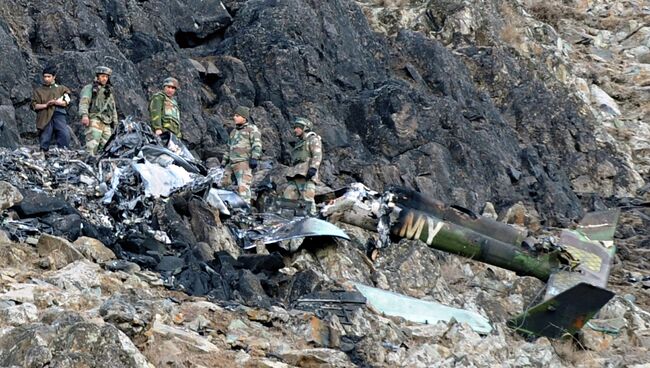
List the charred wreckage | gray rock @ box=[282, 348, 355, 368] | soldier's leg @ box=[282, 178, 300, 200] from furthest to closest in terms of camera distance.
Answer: soldier's leg @ box=[282, 178, 300, 200], the charred wreckage, gray rock @ box=[282, 348, 355, 368]

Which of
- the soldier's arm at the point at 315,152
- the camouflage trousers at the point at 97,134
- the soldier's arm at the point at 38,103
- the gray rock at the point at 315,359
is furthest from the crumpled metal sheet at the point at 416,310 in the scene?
the soldier's arm at the point at 38,103

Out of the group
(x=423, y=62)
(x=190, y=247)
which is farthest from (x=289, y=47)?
(x=190, y=247)

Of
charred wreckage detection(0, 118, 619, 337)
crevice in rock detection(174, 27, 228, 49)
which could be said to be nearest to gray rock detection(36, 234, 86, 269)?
charred wreckage detection(0, 118, 619, 337)

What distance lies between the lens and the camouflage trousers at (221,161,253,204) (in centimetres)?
1509

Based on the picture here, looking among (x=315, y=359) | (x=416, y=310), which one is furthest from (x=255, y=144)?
(x=315, y=359)

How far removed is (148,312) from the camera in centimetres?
900

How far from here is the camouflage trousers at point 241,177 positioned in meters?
15.1

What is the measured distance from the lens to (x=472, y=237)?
14.9 meters

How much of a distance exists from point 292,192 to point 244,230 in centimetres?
144

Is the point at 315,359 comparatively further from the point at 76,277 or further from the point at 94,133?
the point at 94,133

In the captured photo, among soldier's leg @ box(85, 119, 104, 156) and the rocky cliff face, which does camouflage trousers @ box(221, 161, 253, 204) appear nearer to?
soldier's leg @ box(85, 119, 104, 156)

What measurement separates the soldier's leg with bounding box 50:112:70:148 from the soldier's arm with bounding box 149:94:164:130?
1.20 metres

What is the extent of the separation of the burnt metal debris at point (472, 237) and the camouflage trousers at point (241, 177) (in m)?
1.08

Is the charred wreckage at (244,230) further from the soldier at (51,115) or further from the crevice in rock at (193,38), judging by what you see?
the crevice in rock at (193,38)
